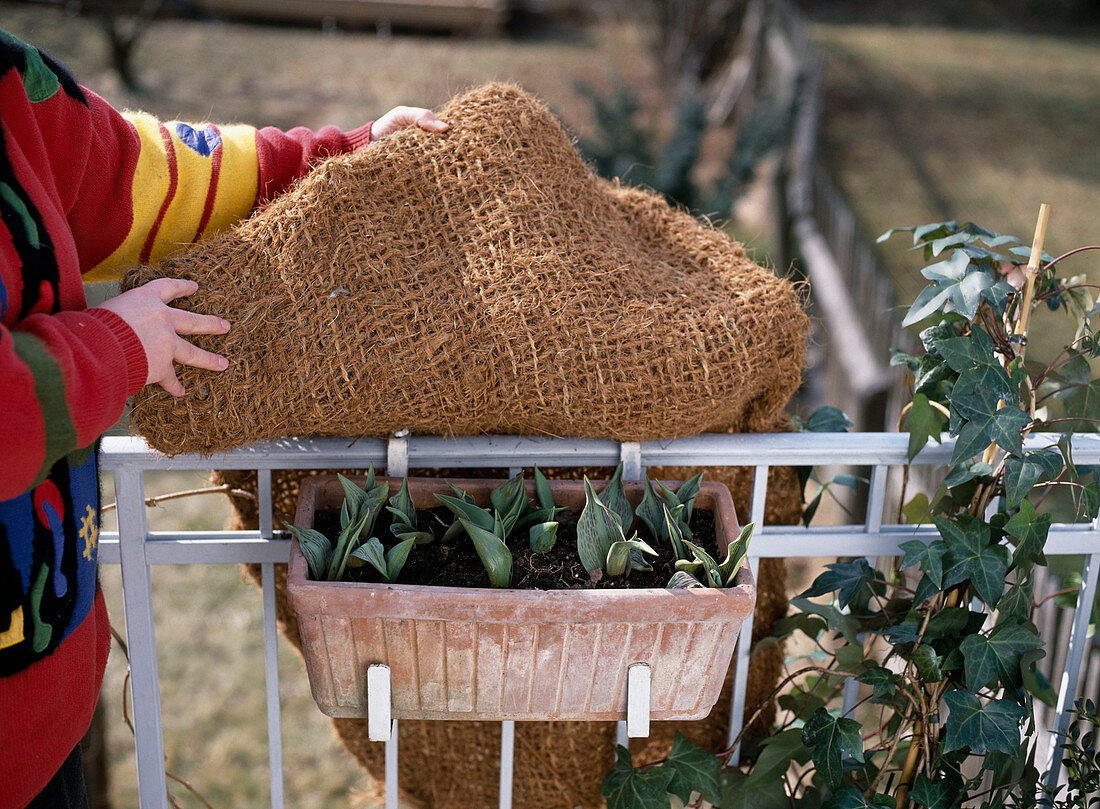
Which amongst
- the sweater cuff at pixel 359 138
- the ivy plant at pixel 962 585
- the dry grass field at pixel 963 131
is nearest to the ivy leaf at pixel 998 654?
the ivy plant at pixel 962 585

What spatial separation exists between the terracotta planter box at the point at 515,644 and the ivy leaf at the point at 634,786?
236 millimetres

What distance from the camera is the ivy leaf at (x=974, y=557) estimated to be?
120cm

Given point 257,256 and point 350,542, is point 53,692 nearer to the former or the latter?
point 350,542

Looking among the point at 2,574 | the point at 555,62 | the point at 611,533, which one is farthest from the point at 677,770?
the point at 555,62

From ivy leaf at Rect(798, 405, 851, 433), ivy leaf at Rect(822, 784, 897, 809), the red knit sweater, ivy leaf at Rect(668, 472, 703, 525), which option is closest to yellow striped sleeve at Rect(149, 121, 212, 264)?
the red knit sweater

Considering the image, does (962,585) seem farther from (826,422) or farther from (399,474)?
(399,474)

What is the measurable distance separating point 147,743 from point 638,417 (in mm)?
878

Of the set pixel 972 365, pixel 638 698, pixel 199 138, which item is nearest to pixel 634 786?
pixel 638 698

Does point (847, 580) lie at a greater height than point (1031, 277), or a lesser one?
lesser

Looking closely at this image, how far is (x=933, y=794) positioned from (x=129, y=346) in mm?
1220

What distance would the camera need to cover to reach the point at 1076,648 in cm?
140

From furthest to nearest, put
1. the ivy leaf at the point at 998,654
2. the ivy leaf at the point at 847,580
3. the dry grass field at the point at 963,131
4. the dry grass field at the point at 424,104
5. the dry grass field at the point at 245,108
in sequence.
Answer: the dry grass field at the point at 963,131, the dry grass field at the point at 424,104, the dry grass field at the point at 245,108, the ivy leaf at the point at 847,580, the ivy leaf at the point at 998,654

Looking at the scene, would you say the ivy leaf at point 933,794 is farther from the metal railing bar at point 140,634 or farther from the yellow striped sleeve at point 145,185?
the yellow striped sleeve at point 145,185

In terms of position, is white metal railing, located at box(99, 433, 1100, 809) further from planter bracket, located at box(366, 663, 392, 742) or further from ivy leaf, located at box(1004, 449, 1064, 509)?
planter bracket, located at box(366, 663, 392, 742)
